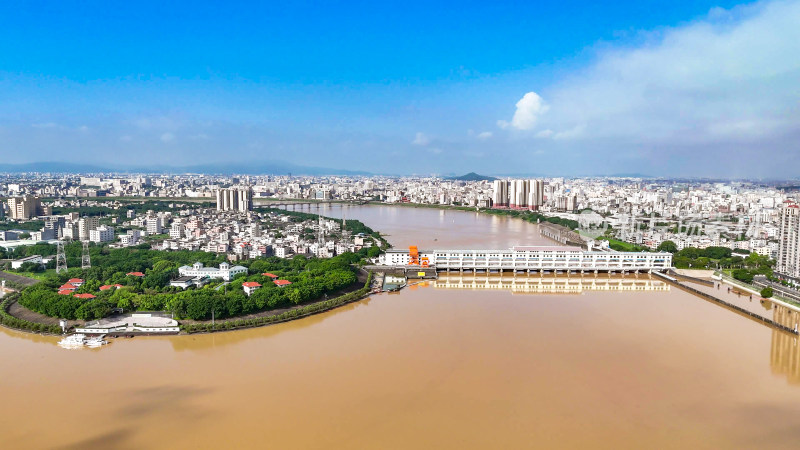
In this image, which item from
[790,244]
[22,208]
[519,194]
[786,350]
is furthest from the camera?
[519,194]

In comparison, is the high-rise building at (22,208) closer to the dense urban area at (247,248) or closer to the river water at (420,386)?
the dense urban area at (247,248)

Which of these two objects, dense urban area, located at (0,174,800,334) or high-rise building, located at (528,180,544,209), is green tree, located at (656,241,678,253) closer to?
dense urban area, located at (0,174,800,334)

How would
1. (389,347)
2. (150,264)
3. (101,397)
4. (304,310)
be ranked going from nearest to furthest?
(101,397), (389,347), (304,310), (150,264)

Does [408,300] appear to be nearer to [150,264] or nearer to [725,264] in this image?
[150,264]

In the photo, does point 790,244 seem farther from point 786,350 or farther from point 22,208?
point 22,208

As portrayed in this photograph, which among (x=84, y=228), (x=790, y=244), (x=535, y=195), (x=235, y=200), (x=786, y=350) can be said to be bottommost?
(x=786, y=350)

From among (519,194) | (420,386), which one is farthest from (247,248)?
(519,194)

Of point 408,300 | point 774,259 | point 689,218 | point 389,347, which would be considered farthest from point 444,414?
point 689,218
